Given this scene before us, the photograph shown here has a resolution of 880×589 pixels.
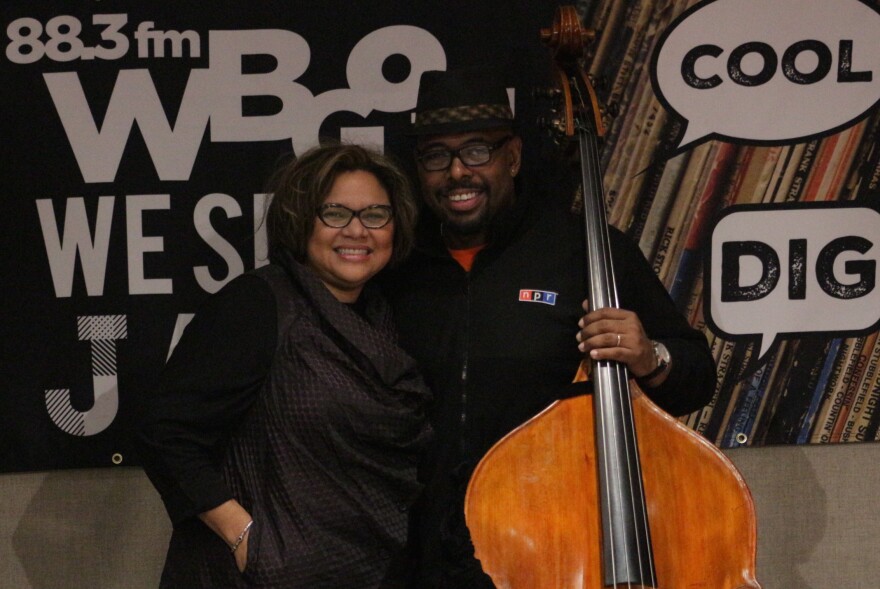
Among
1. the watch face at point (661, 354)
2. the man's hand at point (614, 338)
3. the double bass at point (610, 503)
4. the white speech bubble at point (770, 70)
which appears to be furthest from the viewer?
Result: the white speech bubble at point (770, 70)

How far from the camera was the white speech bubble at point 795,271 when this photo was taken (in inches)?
95.0

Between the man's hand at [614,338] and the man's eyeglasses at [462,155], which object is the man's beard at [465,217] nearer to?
the man's eyeglasses at [462,155]

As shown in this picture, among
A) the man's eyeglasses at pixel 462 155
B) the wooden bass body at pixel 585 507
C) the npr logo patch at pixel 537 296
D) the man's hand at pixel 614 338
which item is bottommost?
the wooden bass body at pixel 585 507

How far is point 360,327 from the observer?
1.90m

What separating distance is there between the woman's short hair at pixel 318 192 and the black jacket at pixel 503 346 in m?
0.12

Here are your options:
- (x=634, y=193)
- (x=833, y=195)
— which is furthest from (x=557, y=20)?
(x=833, y=195)

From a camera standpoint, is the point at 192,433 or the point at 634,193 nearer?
the point at 192,433

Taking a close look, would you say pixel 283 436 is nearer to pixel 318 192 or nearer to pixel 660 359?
pixel 318 192

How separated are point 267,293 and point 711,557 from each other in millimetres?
977

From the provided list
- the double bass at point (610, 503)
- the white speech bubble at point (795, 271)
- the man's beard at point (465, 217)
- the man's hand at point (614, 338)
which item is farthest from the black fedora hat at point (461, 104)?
the white speech bubble at point (795, 271)

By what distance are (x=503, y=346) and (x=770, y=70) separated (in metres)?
1.09

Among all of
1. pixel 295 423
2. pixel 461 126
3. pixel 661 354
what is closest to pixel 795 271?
pixel 661 354

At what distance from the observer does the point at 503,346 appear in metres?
1.98

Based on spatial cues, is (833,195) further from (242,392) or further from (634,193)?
(242,392)
